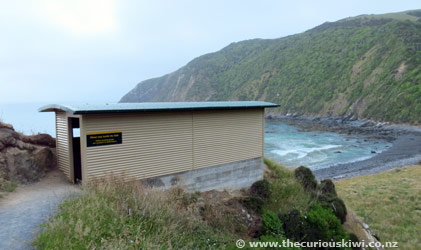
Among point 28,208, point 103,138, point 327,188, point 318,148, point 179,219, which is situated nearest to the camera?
point 179,219

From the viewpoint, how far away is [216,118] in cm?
1321

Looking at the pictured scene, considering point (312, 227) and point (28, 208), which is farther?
point (312, 227)

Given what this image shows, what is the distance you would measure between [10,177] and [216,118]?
792cm

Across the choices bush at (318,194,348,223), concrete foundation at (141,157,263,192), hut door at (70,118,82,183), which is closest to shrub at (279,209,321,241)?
bush at (318,194,348,223)

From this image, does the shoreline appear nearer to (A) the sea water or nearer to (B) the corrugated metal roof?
(A) the sea water

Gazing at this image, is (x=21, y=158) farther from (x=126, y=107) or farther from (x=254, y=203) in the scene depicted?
(x=254, y=203)

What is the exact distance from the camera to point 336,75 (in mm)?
82750

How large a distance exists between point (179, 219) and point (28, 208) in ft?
13.3

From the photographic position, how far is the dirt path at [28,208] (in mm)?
6395

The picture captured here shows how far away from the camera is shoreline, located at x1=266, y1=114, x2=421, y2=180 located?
1213 inches

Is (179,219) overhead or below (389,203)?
overhead

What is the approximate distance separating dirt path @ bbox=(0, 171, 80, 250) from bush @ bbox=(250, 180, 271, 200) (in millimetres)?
7713

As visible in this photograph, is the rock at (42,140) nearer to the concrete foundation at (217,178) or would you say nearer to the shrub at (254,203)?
the concrete foundation at (217,178)

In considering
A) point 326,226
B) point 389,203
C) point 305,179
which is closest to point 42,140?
point 326,226
